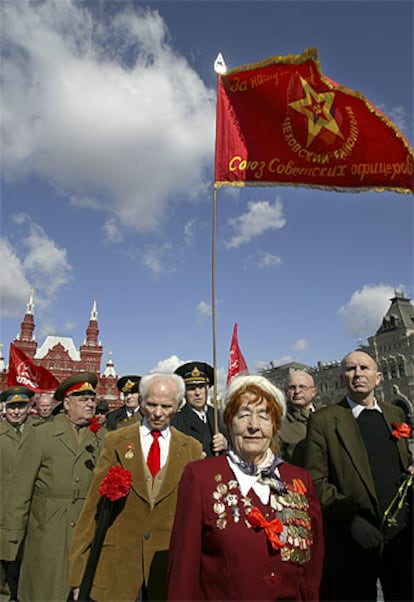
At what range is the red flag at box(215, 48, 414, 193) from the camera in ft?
17.3

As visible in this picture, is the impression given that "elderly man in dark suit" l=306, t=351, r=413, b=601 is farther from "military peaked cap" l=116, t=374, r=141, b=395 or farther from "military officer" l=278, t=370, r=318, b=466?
"military peaked cap" l=116, t=374, r=141, b=395

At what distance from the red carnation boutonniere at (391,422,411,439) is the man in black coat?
2.29 m

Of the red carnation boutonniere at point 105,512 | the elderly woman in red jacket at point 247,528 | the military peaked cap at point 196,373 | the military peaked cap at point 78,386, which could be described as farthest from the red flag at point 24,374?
the elderly woman in red jacket at point 247,528

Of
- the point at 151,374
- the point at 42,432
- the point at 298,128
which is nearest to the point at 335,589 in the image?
the point at 151,374

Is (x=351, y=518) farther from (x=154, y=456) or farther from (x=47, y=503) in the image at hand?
(x=47, y=503)

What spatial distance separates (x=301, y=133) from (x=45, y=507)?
5451 mm

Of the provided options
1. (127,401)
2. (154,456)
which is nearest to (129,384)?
(127,401)

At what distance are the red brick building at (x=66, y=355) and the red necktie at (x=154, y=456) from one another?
6545cm

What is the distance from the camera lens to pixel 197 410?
5695 millimetres

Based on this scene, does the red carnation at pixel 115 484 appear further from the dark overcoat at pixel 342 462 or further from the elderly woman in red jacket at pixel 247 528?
the dark overcoat at pixel 342 462

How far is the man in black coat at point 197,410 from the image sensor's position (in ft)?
17.8

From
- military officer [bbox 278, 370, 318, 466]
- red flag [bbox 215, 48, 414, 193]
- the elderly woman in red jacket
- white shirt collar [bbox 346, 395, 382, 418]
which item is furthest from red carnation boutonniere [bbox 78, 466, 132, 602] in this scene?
red flag [bbox 215, 48, 414, 193]

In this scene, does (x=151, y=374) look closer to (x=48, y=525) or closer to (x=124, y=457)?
(x=124, y=457)

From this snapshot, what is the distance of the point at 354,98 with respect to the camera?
534 cm
